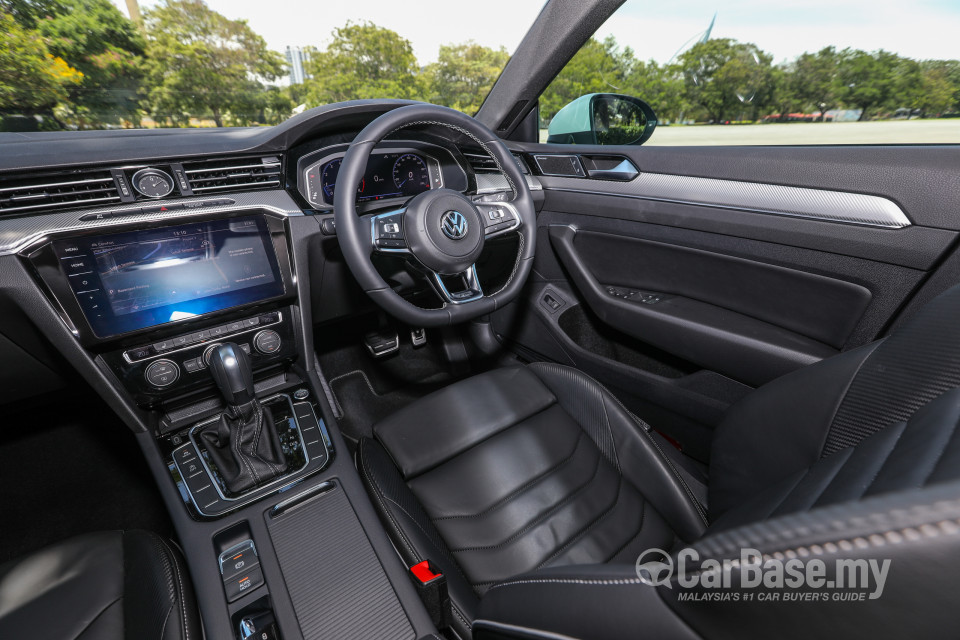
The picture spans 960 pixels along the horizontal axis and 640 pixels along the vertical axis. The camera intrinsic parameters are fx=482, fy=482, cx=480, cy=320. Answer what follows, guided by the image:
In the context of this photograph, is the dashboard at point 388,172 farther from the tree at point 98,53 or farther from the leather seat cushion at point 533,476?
the leather seat cushion at point 533,476

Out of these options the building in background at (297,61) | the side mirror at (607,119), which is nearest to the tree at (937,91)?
the side mirror at (607,119)

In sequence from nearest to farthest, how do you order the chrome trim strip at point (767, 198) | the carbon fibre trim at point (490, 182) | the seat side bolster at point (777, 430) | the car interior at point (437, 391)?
the seat side bolster at point (777, 430)
the car interior at point (437, 391)
the chrome trim strip at point (767, 198)
the carbon fibre trim at point (490, 182)

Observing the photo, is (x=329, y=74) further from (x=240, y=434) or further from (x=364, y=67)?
(x=240, y=434)

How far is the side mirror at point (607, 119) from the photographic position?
190 centimetres

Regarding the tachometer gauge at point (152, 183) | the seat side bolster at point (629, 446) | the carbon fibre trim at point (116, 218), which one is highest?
the tachometer gauge at point (152, 183)

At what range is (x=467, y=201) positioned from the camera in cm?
142

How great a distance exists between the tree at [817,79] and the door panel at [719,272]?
0.25 meters

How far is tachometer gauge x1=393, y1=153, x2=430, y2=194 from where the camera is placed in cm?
172

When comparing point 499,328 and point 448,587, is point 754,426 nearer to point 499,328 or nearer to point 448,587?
point 448,587

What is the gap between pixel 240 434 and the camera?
140 centimetres

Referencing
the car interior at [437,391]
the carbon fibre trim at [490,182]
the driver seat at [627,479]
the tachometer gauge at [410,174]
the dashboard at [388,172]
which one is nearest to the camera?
the driver seat at [627,479]

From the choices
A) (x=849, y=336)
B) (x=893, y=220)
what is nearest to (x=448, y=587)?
(x=849, y=336)

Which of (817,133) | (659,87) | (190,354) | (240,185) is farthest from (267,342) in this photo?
(817,133)

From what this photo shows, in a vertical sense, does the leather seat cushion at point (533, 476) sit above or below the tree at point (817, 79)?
below
